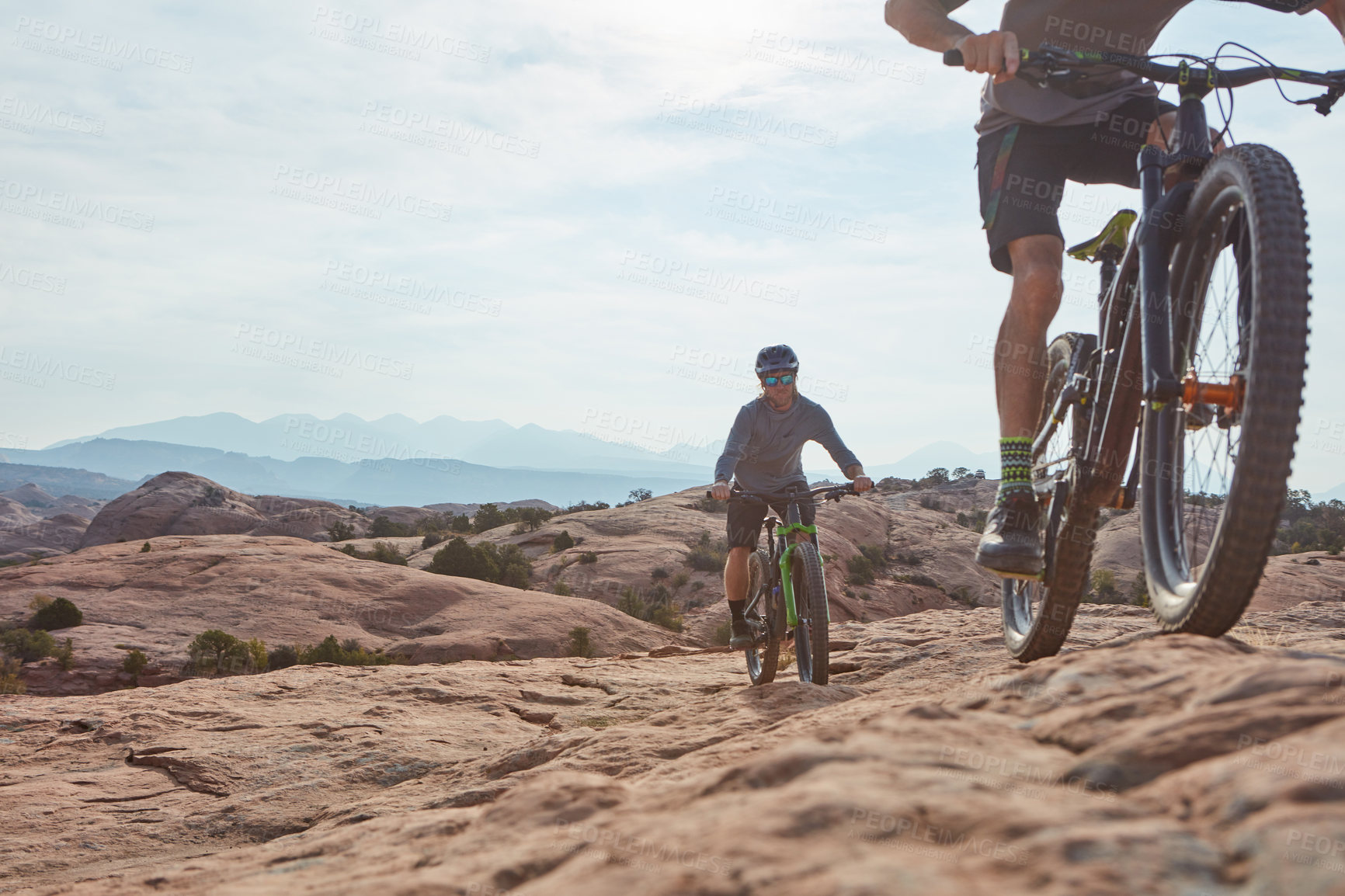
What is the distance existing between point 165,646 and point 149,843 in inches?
557

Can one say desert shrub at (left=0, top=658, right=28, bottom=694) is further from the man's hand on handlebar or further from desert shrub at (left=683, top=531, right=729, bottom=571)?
desert shrub at (left=683, top=531, right=729, bottom=571)

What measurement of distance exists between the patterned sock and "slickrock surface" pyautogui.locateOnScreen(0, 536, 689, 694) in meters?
14.0

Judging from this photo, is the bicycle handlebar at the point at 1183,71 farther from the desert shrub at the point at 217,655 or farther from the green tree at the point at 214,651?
the green tree at the point at 214,651

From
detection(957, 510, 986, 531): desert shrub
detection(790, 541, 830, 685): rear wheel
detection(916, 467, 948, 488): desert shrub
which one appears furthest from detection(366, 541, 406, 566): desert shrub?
detection(916, 467, 948, 488): desert shrub

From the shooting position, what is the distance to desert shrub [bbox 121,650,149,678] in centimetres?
1514

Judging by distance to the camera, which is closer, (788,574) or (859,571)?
(788,574)

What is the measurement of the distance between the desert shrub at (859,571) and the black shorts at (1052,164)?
2215cm

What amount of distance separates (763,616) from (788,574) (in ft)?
2.40

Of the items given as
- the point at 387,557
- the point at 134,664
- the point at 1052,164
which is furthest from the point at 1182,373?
the point at 387,557

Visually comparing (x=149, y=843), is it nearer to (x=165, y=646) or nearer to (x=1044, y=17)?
(x=1044, y=17)

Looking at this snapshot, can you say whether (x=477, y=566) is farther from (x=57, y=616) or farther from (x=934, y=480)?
(x=934, y=480)

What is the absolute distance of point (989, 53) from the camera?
3.15 m

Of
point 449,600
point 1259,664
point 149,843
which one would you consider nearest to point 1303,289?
point 1259,664

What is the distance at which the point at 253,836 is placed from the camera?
4434 millimetres
